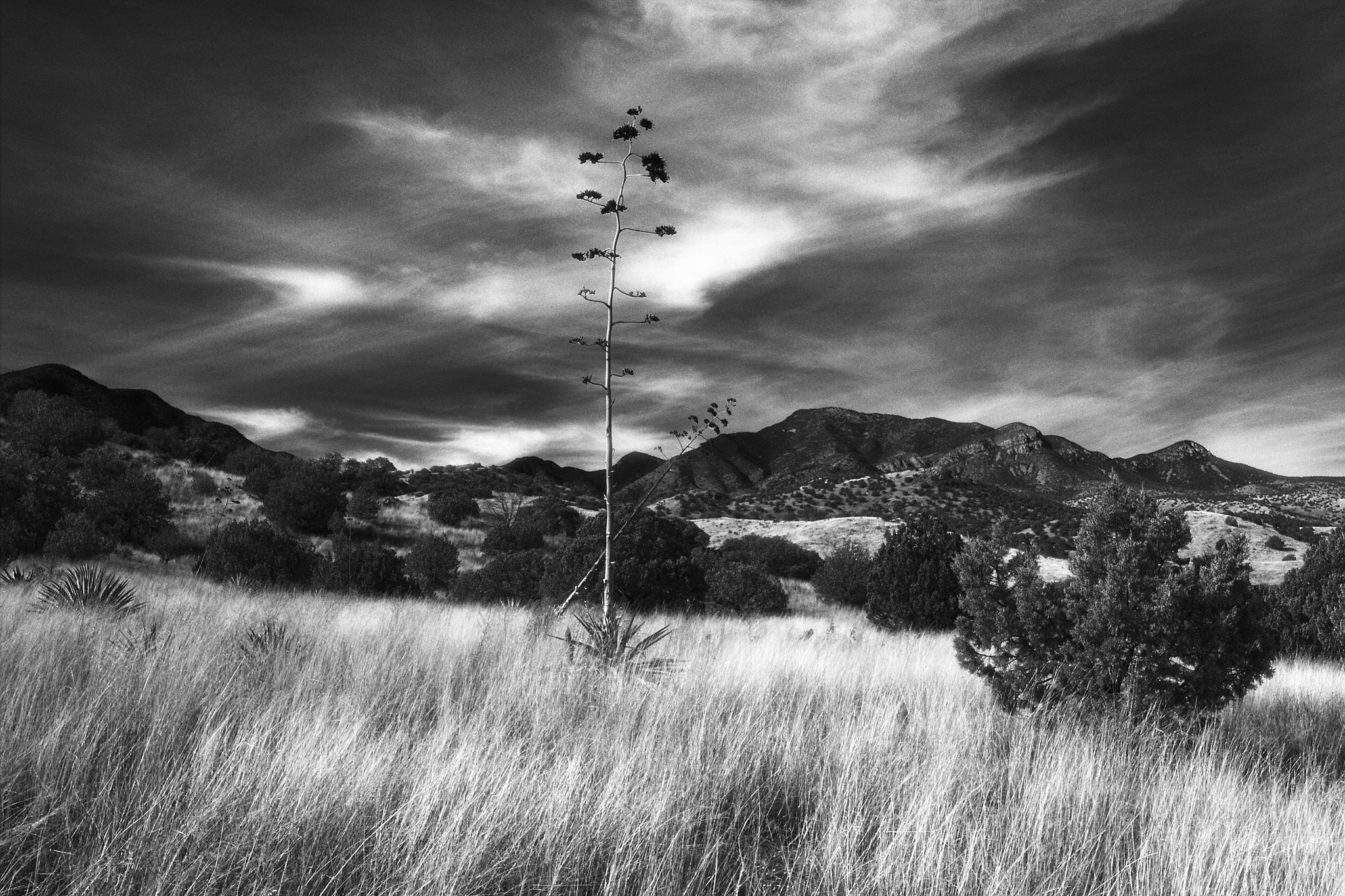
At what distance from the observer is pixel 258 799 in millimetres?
3359

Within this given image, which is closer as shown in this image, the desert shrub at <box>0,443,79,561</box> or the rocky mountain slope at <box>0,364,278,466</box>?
the desert shrub at <box>0,443,79,561</box>

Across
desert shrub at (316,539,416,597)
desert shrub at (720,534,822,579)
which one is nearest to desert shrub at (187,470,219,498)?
desert shrub at (316,539,416,597)

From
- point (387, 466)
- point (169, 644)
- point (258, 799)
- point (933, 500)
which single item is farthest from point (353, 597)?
point (933, 500)

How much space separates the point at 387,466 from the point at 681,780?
50.3 metres

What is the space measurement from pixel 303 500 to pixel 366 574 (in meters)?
16.9

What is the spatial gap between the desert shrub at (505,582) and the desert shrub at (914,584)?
8.07 metres

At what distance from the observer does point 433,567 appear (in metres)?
22.9

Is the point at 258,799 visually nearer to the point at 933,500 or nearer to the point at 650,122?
the point at 650,122

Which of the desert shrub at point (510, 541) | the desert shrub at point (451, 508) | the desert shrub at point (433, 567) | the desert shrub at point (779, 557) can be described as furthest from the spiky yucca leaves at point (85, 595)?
the desert shrub at point (451, 508)

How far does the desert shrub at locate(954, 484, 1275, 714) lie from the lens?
635 centimetres

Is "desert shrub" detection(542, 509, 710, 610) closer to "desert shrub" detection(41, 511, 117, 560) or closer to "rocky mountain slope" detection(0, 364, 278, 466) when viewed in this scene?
"desert shrub" detection(41, 511, 117, 560)

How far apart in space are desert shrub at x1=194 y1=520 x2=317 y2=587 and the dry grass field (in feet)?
41.0

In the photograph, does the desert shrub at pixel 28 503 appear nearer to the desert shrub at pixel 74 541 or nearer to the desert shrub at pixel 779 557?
the desert shrub at pixel 74 541

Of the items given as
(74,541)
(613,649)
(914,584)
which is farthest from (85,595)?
(914,584)
